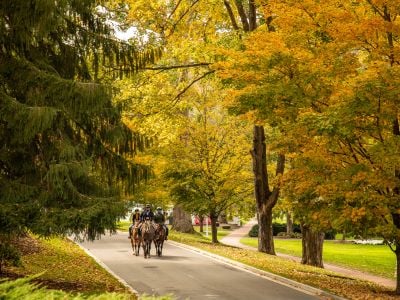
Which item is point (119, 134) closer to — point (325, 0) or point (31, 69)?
point (31, 69)

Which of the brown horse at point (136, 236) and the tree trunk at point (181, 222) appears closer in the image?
the brown horse at point (136, 236)

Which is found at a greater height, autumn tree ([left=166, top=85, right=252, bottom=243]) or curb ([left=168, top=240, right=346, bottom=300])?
autumn tree ([left=166, top=85, right=252, bottom=243])

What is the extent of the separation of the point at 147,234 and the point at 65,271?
19.8ft

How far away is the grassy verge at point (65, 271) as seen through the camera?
1350 cm

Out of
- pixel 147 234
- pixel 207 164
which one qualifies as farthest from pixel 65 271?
pixel 207 164

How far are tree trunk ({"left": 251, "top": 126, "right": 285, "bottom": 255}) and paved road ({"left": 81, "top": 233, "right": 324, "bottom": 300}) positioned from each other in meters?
4.34

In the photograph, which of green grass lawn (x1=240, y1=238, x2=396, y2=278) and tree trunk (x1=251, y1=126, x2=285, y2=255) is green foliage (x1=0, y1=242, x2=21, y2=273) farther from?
green grass lawn (x1=240, y1=238, x2=396, y2=278)

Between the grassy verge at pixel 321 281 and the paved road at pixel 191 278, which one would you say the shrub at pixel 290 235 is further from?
the grassy verge at pixel 321 281

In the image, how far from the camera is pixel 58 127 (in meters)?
12.4

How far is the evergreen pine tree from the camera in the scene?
11.2 metres

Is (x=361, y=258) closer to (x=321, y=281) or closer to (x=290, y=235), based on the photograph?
(x=290, y=235)

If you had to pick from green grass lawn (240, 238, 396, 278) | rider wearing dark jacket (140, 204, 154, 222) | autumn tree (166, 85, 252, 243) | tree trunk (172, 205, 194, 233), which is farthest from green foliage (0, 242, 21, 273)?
tree trunk (172, 205, 194, 233)

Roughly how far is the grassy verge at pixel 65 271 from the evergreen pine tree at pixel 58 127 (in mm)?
1201

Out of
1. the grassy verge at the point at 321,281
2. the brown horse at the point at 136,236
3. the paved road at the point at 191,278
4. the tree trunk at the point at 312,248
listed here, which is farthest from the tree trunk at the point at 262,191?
the brown horse at the point at 136,236
